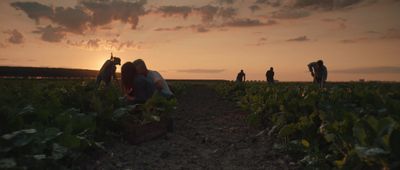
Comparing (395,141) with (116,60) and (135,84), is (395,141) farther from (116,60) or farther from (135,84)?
(116,60)

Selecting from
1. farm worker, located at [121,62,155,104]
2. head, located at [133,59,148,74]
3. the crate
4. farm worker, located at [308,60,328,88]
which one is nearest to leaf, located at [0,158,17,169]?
the crate

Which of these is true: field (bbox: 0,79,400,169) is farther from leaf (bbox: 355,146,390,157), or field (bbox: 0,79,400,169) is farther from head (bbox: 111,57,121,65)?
head (bbox: 111,57,121,65)

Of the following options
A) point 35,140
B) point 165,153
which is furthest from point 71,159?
point 165,153

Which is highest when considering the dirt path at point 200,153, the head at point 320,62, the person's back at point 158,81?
the head at point 320,62

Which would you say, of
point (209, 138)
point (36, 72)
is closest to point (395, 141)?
point (209, 138)

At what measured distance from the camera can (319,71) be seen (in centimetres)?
1855

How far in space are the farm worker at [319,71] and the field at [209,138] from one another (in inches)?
336

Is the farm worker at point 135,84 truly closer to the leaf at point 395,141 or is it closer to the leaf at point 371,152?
the leaf at point 371,152

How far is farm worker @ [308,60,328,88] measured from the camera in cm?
1841

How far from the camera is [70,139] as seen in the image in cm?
537

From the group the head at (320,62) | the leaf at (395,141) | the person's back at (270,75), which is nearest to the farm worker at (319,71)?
the head at (320,62)

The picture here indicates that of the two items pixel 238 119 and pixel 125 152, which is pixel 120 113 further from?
pixel 238 119

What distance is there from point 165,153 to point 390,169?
3927 millimetres

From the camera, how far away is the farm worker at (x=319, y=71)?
60.4 feet
